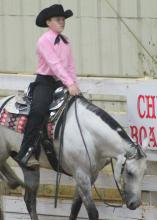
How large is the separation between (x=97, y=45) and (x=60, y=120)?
256 centimetres

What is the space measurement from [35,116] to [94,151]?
63 cm

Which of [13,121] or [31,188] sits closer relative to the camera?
[13,121]

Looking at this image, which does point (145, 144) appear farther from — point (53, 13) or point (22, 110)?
point (53, 13)

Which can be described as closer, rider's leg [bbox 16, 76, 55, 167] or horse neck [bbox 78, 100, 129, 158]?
horse neck [bbox 78, 100, 129, 158]

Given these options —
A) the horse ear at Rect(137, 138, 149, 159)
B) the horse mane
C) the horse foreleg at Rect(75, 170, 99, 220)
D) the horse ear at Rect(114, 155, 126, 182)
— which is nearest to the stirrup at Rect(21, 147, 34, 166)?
the horse foreleg at Rect(75, 170, 99, 220)

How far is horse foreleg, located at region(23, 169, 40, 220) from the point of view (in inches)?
432

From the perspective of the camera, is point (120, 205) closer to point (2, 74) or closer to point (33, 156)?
point (33, 156)

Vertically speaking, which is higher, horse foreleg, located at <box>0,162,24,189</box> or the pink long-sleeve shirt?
the pink long-sleeve shirt


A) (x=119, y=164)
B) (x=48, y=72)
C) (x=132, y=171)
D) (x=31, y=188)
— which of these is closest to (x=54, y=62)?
(x=48, y=72)

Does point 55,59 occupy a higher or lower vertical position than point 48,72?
higher

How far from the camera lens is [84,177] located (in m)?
10.3

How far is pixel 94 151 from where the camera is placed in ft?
33.8

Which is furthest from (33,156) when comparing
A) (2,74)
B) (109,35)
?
(109,35)

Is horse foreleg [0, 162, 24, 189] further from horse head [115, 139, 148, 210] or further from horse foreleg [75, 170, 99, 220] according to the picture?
horse head [115, 139, 148, 210]
